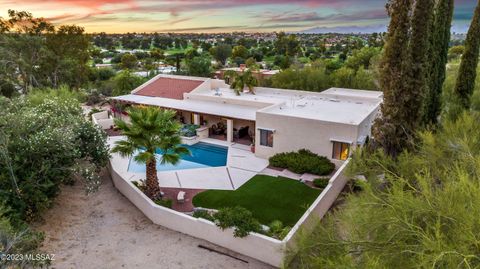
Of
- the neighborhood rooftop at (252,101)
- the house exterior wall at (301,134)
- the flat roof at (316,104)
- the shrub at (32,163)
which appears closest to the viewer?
the shrub at (32,163)

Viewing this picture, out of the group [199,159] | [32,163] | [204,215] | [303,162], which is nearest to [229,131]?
[199,159]

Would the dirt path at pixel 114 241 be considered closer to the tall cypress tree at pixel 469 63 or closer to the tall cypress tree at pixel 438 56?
the tall cypress tree at pixel 438 56

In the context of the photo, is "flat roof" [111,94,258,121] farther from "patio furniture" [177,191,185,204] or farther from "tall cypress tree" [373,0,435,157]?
"tall cypress tree" [373,0,435,157]

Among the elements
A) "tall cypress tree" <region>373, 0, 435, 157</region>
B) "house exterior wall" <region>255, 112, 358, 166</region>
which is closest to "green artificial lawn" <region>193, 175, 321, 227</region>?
"house exterior wall" <region>255, 112, 358, 166</region>

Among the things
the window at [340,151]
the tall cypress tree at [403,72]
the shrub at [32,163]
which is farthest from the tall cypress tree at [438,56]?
Result: the shrub at [32,163]

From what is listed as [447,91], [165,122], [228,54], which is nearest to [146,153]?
[165,122]

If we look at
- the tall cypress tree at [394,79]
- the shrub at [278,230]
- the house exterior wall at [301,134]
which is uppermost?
the tall cypress tree at [394,79]

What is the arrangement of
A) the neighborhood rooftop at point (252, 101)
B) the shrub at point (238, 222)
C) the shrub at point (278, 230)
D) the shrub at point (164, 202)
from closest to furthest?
1. the shrub at point (238, 222)
2. the shrub at point (278, 230)
3. the shrub at point (164, 202)
4. the neighborhood rooftop at point (252, 101)
